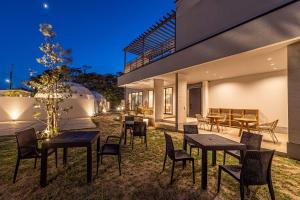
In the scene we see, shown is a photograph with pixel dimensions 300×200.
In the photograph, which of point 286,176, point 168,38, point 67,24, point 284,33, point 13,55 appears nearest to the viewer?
point 286,176

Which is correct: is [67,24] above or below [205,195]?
above

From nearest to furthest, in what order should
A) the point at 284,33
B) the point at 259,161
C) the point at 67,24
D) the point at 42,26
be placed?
1. the point at 259,161
2. the point at 284,33
3. the point at 42,26
4. the point at 67,24

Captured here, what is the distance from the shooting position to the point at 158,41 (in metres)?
10.5

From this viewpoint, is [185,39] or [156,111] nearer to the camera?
[185,39]

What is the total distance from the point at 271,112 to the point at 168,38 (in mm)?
7189

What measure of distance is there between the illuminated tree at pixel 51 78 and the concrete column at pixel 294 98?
7051mm

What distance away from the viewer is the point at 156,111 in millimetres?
10516

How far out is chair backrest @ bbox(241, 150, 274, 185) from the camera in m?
2.17

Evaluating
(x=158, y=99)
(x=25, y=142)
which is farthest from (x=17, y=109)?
(x=25, y=142)

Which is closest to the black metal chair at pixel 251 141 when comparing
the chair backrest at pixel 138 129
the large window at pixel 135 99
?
the chair backrest at pixel 138 129

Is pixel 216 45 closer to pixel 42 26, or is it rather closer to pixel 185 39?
pixel 185 39

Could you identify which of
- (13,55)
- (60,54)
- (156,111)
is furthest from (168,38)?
(13,55)

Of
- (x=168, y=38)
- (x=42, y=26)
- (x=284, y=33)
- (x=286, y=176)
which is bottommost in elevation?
(x=286, y=176)

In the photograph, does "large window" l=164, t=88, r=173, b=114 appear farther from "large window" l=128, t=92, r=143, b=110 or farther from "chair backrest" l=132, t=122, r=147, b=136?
"chair backrest" l=132, t=122, r=147, b=136
